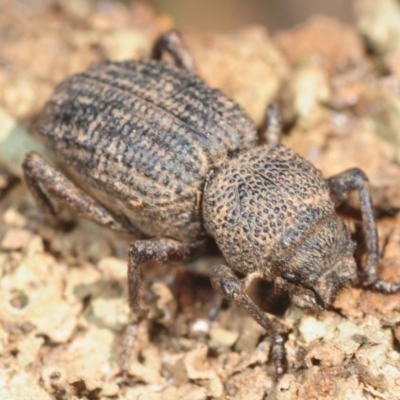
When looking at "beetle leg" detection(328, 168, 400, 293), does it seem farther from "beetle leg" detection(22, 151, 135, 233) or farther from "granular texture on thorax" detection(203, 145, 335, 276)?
"beetle leg" detection(22, 151, 135, 233)

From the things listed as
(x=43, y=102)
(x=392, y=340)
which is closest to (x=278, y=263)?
(x=392, y=340)

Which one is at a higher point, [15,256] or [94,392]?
[15,256]

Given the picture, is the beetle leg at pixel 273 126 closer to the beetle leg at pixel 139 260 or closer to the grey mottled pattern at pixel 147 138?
the grey mottled pattern at pixel 147 138

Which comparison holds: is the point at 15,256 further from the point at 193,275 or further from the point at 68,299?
the point at 193,275

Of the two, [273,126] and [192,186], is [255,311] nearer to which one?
[192,186]

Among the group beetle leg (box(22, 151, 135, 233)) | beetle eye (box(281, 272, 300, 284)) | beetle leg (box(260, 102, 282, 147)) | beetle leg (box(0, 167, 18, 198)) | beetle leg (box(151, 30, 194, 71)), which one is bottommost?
beetle leg (box(0, 167, 18, 198))

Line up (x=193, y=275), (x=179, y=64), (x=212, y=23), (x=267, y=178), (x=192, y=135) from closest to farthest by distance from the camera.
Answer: (x=267, y=178), (x=192, y=135), (x=193, y=275), (x=179, y=64), (x=212, y=23)

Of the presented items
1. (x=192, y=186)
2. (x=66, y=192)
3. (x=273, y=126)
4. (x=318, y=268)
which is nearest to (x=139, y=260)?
(x=192, y=186)

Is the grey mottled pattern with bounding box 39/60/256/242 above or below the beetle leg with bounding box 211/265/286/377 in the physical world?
above

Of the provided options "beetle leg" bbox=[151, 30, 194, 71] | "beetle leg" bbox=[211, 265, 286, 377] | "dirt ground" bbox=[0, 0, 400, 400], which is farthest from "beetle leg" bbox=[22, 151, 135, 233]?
"beetle leg" bbox=[151, 30, 194, 71]
